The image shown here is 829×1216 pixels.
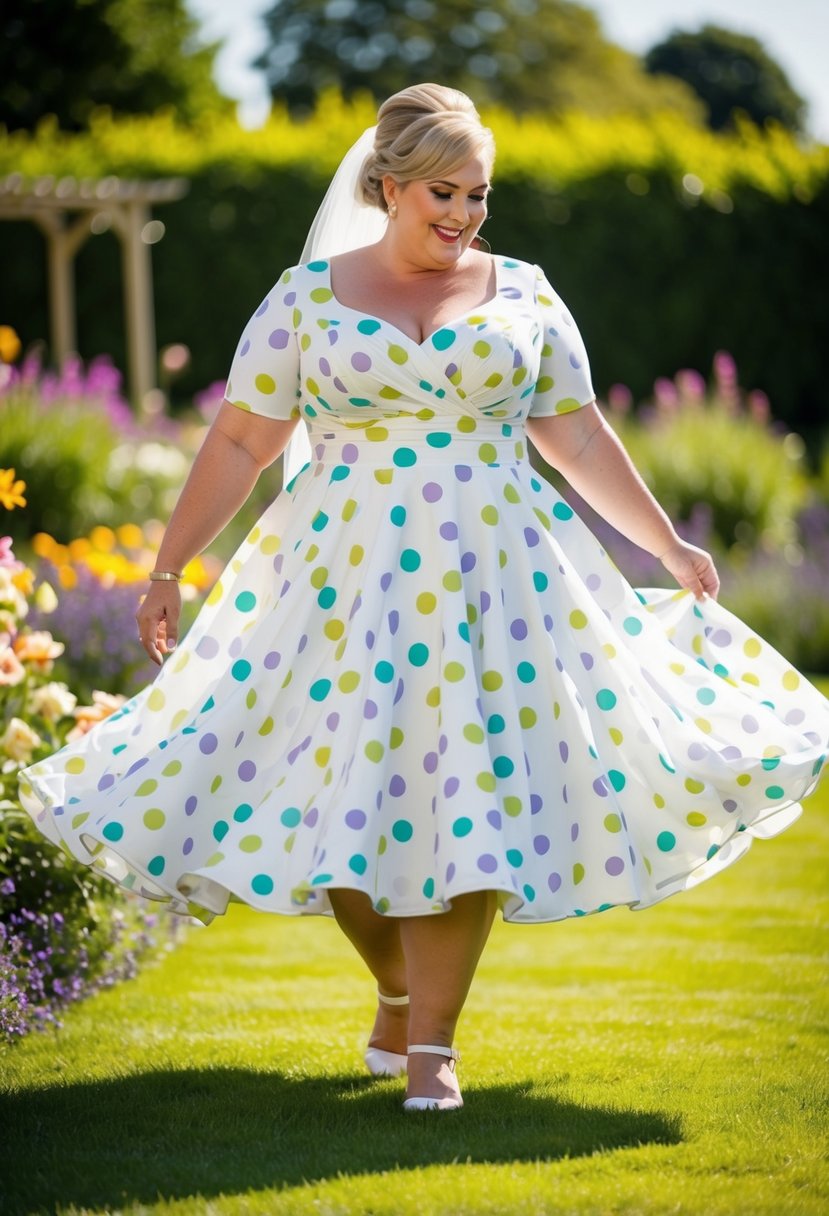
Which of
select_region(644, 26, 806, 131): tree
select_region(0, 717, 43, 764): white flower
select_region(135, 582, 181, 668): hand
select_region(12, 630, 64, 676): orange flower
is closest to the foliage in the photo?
select_region(12, 630, 64, 676): orange flower

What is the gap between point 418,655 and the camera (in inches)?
110

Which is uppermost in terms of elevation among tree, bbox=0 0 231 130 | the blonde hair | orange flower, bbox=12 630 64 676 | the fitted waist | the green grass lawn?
tree, bbox=0 0 231 130

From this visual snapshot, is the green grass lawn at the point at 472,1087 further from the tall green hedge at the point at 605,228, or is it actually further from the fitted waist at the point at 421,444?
the tall green hedge at the point at 605,228

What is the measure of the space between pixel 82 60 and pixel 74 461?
15.4 m

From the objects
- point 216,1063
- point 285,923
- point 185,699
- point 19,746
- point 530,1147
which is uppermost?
point 185,699

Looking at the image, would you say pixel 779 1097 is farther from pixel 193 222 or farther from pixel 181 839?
pixel 193 222

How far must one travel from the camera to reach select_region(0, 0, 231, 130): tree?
20.8 metres

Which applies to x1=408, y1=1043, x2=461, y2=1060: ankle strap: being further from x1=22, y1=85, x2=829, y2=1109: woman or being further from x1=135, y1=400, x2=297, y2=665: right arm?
x1=135, y1=400, x2=297, y2=665: right arm

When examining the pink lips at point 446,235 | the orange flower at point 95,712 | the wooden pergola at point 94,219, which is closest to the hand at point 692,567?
the pink lips at point 446,235

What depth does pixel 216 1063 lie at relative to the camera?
3262 millimetres

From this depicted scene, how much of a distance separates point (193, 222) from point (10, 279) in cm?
176

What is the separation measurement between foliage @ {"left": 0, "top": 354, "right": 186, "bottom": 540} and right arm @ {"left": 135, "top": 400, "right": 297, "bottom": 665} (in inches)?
176

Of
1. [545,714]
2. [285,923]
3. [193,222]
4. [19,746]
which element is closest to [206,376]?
[193,222]

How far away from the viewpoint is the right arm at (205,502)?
308cm
